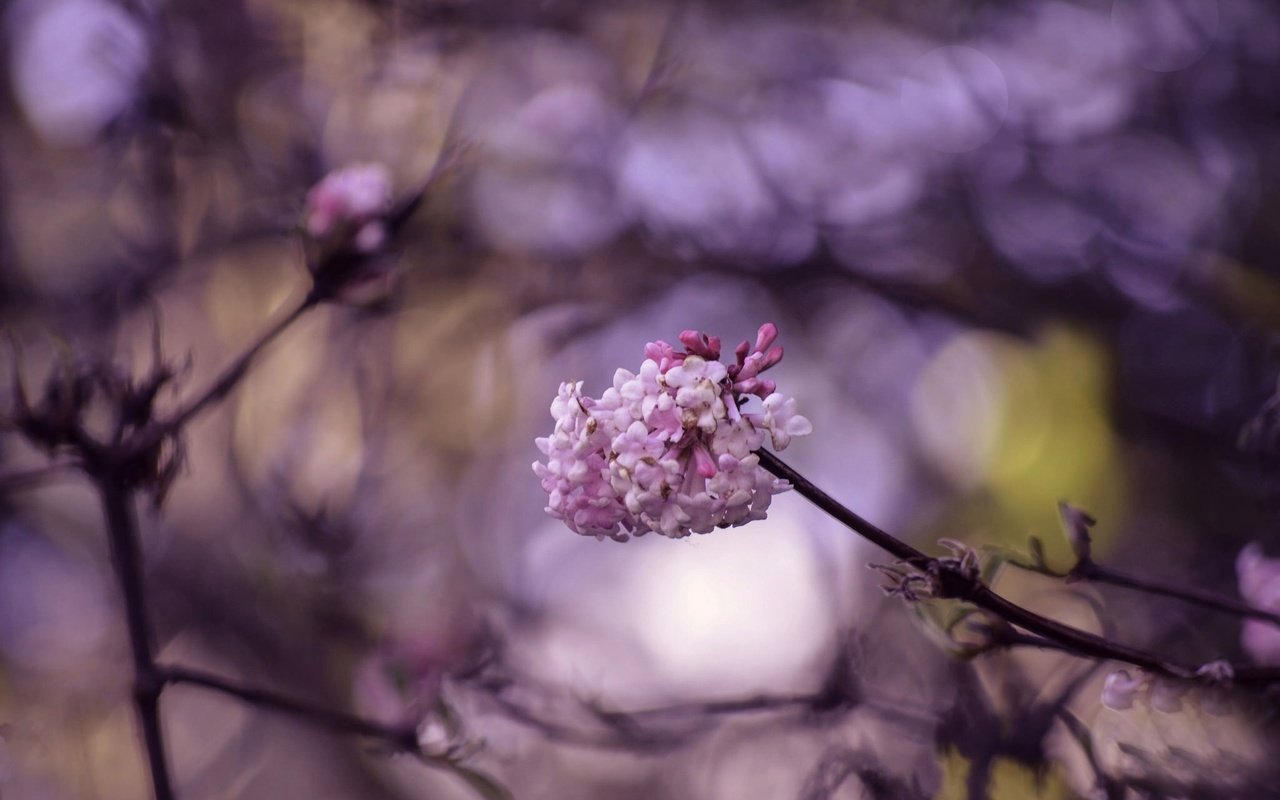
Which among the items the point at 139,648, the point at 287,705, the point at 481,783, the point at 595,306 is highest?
the point at 139,648

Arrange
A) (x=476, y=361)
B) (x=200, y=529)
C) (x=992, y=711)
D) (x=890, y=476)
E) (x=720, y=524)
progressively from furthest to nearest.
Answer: (x=476, y=361), (x=200, y=529), (x=890, y=476), (x=992, y=711), (x=720, y=524)

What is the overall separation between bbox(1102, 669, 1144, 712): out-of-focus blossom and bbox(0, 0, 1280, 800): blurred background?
1.28 meters

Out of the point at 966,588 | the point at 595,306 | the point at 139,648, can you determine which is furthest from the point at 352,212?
the point at 595,306

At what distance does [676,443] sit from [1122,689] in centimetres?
49

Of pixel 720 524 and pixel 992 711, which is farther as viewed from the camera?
pixel 992 711

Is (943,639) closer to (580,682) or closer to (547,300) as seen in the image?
(580,682)

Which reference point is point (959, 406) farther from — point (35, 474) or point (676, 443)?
point (35, 474)

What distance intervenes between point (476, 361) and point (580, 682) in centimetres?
166

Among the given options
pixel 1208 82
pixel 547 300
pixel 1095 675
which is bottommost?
pixel 547 300

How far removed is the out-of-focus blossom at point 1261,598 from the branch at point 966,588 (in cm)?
44

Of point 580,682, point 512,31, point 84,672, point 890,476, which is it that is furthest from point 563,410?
point 84,672

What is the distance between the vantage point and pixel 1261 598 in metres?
1.13

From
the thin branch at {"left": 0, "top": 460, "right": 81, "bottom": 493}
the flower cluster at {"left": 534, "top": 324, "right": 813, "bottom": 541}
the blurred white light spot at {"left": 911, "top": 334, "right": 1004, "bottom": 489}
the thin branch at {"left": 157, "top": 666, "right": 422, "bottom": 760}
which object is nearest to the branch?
the flower cluster at {"left": 534, "top": 324, "right": 813, "bottom": 541}

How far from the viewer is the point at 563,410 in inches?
33.2
